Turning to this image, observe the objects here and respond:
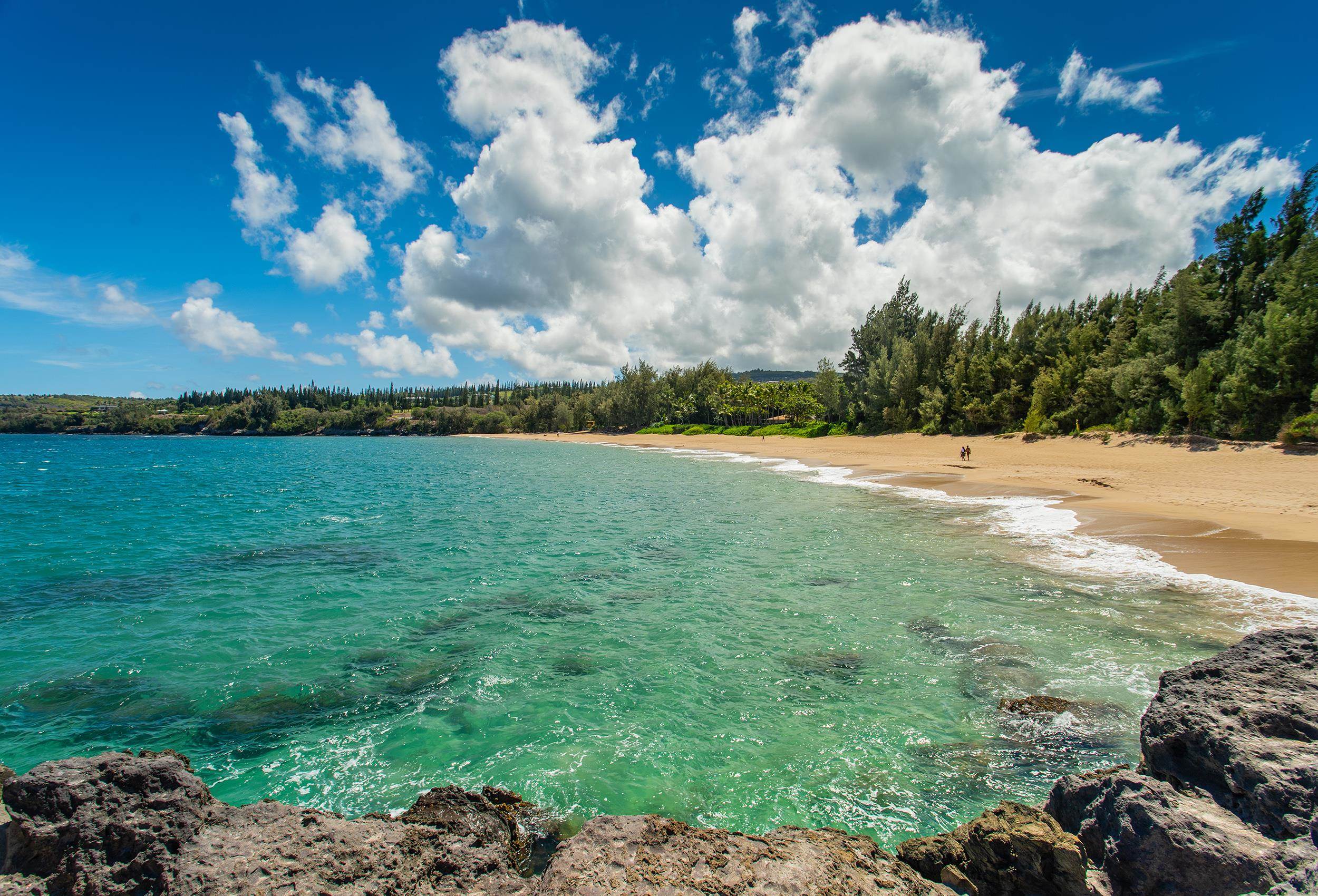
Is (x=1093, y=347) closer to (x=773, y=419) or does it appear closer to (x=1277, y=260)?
(x=1277, y=260)

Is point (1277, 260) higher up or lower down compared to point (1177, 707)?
higher up

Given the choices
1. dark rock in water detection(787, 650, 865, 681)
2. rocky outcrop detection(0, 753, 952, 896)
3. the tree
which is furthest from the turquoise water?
the tree

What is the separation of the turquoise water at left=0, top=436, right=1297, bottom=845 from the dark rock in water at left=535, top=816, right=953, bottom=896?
68.2 inches

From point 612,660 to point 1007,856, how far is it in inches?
271

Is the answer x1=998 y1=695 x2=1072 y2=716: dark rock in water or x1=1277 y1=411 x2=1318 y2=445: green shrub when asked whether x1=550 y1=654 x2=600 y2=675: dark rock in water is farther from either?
x1=1277 y1=411 x2=1318 y2=445: green shrub

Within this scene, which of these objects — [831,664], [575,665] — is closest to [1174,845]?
[831,664]

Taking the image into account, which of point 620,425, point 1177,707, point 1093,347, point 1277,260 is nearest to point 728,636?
point 1177,707

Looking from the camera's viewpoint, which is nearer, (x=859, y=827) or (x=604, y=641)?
(x=859, y=827)

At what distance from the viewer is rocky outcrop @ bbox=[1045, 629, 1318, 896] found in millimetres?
3656

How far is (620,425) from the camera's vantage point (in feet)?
460

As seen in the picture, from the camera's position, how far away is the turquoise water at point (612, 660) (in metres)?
6.76

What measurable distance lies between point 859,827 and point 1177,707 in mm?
3185

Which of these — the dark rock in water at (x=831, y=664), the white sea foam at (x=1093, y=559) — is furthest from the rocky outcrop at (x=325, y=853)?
the white sea foam at (x=1093, y=559)

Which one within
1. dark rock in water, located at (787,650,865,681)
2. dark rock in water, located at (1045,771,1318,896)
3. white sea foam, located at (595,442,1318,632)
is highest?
dark rock in water, located at (1045,771,1318,896)
